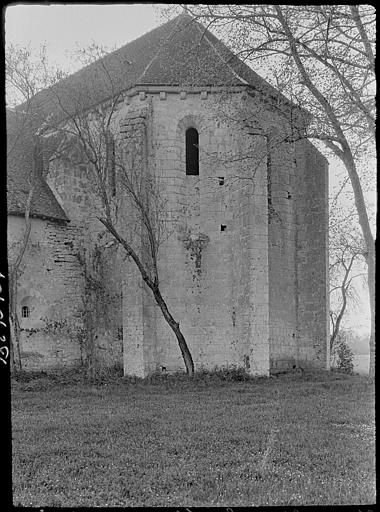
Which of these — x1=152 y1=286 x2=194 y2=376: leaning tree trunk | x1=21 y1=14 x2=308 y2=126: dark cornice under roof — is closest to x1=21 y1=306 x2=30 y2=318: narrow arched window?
x1=152 y1=286 x2=194 y2=376: leaning tree trunk

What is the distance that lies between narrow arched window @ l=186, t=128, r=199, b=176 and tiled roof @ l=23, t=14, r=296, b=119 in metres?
1.61

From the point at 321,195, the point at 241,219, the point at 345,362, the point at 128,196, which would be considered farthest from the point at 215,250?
the point at 345,362

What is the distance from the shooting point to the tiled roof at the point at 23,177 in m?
19.8

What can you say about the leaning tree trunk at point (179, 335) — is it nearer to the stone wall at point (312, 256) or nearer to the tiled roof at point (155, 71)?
the stone wall at point (312, 256)

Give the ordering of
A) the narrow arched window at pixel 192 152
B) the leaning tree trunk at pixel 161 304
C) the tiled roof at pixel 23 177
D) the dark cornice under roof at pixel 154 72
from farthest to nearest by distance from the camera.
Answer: the narrow arched window at pixel 192 152 → the tiled roof at pixel 23 177 → the dark cornice under roof at pixel 154 72 → the leaning tree trunk at pixel 161 304

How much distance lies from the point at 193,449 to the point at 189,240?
445 inches

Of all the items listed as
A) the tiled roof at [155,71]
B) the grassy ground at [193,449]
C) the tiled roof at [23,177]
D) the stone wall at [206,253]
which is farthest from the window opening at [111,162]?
the grassy ground at [193,449]

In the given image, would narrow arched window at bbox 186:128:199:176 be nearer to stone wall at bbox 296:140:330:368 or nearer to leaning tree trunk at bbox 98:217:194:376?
leaning tree trunk at bbox 98:217:194:376

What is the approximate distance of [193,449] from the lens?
28.5 feet

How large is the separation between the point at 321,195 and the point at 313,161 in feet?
4.30

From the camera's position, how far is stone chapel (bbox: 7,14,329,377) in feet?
61.7

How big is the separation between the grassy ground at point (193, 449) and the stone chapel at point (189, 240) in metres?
4.66

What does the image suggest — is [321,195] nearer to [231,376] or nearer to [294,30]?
[231,376]

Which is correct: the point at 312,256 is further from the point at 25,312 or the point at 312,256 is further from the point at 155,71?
the point at 25,312
